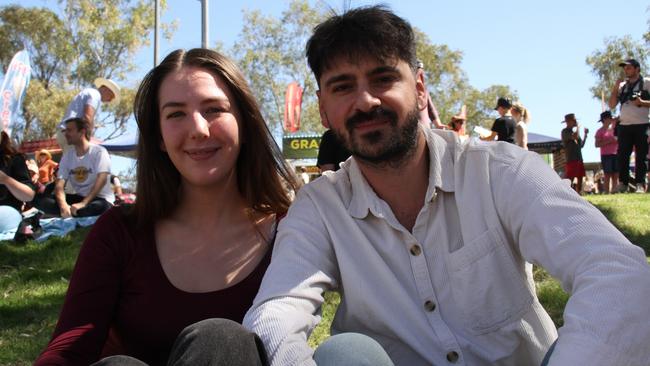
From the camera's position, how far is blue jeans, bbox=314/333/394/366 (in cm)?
164

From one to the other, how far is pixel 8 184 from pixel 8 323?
8.74 feet

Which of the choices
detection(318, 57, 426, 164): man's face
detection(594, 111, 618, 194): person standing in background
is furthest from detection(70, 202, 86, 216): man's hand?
detection(594, 111, 618, 194): person standing in background

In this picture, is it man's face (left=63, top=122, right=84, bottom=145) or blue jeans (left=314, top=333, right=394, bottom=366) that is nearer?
blue jeans (left=314, top=333, right=394, bottom=366)

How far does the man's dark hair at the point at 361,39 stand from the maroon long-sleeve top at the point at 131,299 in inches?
34.5

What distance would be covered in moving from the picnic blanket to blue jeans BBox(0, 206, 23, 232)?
2.1 inches

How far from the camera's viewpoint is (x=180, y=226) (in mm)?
2545

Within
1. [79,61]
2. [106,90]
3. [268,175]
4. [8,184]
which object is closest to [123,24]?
[79,61]

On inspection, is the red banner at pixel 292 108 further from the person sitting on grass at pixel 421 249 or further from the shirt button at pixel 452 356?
the shirt button at pixel 452 356

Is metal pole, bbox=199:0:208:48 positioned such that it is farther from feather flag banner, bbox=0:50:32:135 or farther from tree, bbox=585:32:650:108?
tree, bbox=585:32:650:108

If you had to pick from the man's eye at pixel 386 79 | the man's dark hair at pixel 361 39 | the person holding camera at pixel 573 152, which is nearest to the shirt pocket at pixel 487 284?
the man's eye at pixel 386 79

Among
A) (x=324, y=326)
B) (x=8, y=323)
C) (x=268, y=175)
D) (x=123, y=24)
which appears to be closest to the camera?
(x=268, y=175)

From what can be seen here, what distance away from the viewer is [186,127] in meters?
2.38

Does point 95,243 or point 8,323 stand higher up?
point 95,243

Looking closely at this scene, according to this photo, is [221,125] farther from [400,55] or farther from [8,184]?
[8,184]
